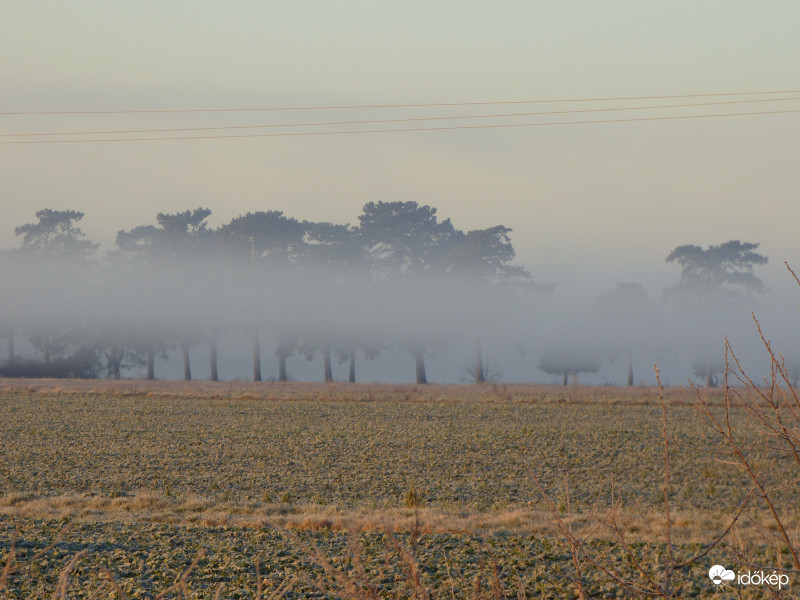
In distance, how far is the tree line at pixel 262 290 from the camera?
62156 mm

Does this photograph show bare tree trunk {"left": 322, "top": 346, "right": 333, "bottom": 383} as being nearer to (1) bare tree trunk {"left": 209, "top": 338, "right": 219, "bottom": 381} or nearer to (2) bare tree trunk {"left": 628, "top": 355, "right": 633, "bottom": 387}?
(1) bare tree trunk {"left": 209, "top": 338, "right": 219, "bottom": 381}

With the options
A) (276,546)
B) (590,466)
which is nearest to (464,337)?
(590,466)

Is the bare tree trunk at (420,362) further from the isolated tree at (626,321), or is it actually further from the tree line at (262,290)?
the isolated tree at (626,321)

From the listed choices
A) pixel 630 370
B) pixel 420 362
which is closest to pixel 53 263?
pixel 420 362

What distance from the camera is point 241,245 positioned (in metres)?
64.1

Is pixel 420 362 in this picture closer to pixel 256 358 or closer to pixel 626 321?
pixel 256 358

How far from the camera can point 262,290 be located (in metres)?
62.9

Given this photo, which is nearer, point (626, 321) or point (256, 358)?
point (256, 358)

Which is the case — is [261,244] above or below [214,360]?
above

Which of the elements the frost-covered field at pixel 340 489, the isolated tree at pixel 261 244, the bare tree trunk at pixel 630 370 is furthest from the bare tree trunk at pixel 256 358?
the bare tree trunk at pixel 630 370
